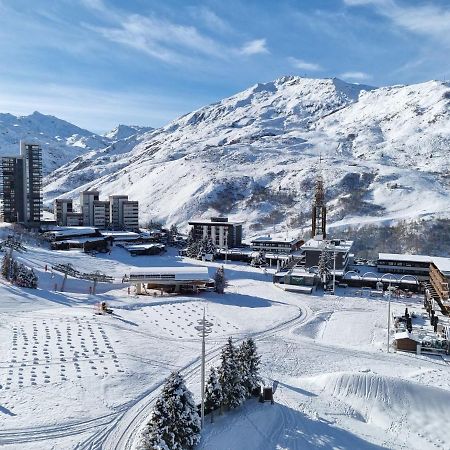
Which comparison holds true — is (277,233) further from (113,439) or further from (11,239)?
(113,439)

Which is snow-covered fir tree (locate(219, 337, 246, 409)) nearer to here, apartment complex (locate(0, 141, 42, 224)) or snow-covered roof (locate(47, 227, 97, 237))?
snow-covered roof (locate(47, 227, 97, 237))

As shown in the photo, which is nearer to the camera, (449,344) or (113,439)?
(113,439)

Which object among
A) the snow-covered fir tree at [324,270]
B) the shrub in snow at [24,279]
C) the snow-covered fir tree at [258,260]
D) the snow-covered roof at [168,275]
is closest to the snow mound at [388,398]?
the snow-covered roof at [168,275]

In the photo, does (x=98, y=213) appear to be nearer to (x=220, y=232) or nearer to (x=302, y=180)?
(x=220, y=232)

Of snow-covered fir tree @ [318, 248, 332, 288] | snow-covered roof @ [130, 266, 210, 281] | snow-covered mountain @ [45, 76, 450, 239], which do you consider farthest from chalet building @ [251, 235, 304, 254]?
snow-covered mountain @ [45, 76, 450, 239]

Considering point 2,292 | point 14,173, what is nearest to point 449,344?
point 2,292

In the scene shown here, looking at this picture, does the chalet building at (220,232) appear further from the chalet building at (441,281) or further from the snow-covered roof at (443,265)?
the chalet building at (441,281)
